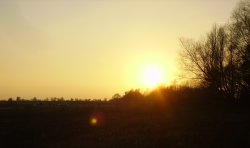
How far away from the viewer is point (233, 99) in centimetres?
5644

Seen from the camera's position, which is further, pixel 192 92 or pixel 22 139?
pixel 192 92

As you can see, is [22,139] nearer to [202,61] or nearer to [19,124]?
[19,124]

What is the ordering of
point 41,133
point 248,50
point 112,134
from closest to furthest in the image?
point 112,134, point 41,133, point 248,50

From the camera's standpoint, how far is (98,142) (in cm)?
2911

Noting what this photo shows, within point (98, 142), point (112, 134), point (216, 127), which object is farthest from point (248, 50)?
point (98, 142)

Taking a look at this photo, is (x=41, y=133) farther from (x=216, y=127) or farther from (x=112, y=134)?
(x=216, y=127)

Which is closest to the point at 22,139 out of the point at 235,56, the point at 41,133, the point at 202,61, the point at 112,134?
the point at 41,133

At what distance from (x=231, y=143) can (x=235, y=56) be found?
3088cm

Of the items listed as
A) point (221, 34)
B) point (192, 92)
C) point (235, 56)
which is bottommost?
point (192, 92)

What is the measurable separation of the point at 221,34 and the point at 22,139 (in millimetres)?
36814

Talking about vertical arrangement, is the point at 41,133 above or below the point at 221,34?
below

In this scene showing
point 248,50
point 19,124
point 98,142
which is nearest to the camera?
point 98,142

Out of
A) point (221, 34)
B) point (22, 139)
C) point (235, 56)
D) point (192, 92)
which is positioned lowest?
point (22, 139)

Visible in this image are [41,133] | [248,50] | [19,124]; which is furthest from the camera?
[248,50]
